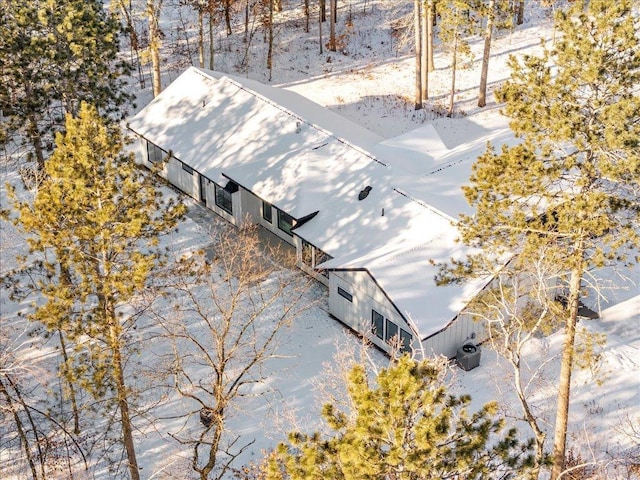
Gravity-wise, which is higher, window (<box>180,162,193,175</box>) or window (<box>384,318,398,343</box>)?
window (<box>180,162,193,175</box>)

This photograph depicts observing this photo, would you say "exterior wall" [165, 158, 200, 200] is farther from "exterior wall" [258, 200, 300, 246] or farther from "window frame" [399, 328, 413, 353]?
"window frame" [399, 328, 413, 353]

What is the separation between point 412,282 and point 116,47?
1531cm

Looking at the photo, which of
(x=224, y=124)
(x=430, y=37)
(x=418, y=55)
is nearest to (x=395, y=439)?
(x=224, y=124)

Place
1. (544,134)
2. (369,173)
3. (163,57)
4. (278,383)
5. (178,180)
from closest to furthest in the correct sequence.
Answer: (544,134) < (278,383) < (369,173) < (178,180) < (163,57)

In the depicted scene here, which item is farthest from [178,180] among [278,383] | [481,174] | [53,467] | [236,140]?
[481,174]

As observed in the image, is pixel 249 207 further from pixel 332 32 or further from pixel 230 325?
pixel 332 32

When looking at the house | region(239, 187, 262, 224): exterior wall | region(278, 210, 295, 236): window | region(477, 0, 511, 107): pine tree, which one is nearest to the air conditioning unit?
the house

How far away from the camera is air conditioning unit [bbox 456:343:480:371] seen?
2856 centimetres

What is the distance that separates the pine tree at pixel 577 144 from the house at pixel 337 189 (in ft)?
24.7

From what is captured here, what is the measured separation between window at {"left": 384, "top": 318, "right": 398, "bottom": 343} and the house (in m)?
0.05

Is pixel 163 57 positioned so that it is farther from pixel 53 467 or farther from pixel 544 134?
pixel 544 134

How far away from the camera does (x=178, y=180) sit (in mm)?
39875

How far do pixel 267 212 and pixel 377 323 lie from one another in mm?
8956

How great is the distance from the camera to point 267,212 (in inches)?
1426
